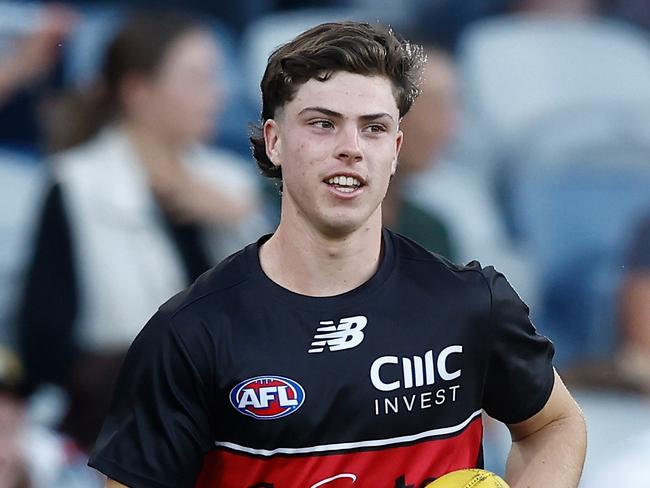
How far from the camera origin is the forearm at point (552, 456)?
355 cm

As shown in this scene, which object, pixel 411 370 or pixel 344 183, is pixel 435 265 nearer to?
pixel 411 370

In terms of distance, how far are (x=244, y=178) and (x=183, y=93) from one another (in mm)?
591

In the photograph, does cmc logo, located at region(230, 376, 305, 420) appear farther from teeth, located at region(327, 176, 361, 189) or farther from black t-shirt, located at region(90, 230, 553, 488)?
teeth, located at region(327, 176, 361, 189)

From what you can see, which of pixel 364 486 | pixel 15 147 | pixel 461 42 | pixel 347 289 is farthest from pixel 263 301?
pixel 461 42

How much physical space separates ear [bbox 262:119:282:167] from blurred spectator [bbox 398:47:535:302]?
14.8 ft

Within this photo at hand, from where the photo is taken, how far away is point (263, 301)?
3348 mm

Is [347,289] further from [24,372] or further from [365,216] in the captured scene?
[24,372]

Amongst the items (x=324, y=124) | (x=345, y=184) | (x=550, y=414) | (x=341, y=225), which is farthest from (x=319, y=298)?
(x=550, y=414)

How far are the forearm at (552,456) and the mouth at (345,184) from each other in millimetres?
894

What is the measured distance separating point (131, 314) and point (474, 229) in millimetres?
2090

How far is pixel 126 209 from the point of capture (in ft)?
24.6

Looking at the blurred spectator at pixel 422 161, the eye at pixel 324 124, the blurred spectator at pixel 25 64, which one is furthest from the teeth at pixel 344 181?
the blurred spectator at pixel 25 64

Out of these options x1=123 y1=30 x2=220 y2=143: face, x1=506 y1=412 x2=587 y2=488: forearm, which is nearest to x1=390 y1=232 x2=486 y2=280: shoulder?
x1=506 y1=412 x2=587 y2=488: forearm

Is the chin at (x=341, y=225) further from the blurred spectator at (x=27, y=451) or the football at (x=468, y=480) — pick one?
the blurred spectator at (x=27, y=451)
